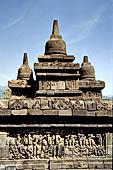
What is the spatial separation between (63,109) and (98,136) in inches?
58.6

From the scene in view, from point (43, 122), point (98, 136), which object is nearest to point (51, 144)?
point (43, 122)

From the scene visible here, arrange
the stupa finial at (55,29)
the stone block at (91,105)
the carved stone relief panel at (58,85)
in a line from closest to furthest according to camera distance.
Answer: the stone block at (91,105) < the carved stone relief panel at (58,85) < the stupa finial at (55,29)

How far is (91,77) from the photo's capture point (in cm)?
1410

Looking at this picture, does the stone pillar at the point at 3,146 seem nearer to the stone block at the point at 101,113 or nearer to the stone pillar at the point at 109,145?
the stone block at the point at 101,113

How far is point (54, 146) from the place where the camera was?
543 centimetres

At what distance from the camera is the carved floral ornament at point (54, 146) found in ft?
17.7

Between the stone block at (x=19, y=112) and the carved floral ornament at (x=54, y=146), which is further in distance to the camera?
the carved floral ornament at (x=54, y=146)

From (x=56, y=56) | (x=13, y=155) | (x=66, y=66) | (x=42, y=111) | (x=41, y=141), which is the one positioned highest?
(x=56, y=56)

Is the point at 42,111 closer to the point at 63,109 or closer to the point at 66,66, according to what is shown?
the point at 63,109

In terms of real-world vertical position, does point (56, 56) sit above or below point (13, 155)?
above

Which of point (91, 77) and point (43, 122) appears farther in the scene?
point (91, 77)

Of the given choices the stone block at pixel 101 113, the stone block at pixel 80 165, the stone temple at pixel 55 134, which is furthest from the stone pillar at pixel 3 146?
the stone block at pixel 101 113

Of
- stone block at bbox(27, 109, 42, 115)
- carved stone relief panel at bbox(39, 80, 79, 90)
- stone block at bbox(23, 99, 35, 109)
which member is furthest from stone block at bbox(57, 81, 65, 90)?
stone block at bbox(27, 109, 42, 115)

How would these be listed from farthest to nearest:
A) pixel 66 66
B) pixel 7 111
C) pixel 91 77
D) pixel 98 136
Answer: pixel 91 77, pixel 66 66, pixel 98 136, pixel 7 111
